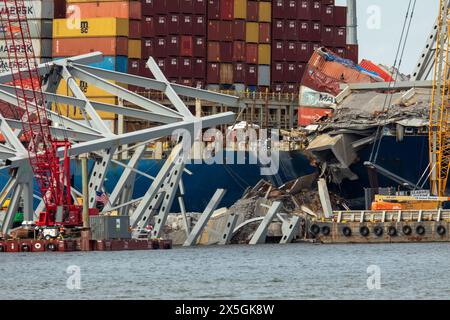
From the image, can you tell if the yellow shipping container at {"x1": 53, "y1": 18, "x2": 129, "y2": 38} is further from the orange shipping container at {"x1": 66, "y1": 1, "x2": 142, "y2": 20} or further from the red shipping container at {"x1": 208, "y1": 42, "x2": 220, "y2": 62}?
the red shipping container at {"x1": 208, "y1": 42, "x2": 220, "y2": 62}

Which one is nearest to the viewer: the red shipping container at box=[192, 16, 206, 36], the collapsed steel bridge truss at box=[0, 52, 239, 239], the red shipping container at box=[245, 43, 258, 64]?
the collapsed steel bridge truss at box=[0, 52, 239, 239]

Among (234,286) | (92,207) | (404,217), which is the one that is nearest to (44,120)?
(92,207)

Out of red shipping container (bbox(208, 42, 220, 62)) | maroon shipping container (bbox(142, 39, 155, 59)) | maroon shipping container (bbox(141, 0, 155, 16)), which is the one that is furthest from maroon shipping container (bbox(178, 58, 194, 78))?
maroon shipping container (bbox(141, 0, 155, 16))

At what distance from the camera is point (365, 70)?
12900cm

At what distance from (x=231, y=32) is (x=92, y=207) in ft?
133

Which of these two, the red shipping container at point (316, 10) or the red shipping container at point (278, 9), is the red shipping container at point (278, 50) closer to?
the red shipping container at point (278, 9)

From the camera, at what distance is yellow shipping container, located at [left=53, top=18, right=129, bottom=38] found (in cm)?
12950

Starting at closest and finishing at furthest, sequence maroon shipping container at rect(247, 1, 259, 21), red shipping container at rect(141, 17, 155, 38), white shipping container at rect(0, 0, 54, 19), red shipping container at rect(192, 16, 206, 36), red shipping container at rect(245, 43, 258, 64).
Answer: red shipping container at rect(141, 17, 155, 38)
red shipping container at rect(192, 16, 206, 36)
red shipping container at rect(245, 43, 258, 64)
maroon shipping container at rect(247, 1, 259, 21)
white shipping container at rect(0, 0, 54, 19)

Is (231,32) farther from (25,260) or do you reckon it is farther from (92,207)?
(25,260)

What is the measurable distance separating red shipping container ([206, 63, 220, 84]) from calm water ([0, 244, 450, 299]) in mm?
39199

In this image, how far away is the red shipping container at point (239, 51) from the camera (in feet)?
441

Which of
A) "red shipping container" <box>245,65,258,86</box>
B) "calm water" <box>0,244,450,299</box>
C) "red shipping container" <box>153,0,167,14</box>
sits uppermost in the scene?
"red shipping container" <box>153,0,167,14</box>

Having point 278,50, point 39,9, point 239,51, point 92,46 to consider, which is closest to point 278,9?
point 278,50

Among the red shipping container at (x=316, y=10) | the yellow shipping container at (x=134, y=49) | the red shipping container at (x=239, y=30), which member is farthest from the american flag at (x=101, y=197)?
the red shipping container at (x=316, y=10)
